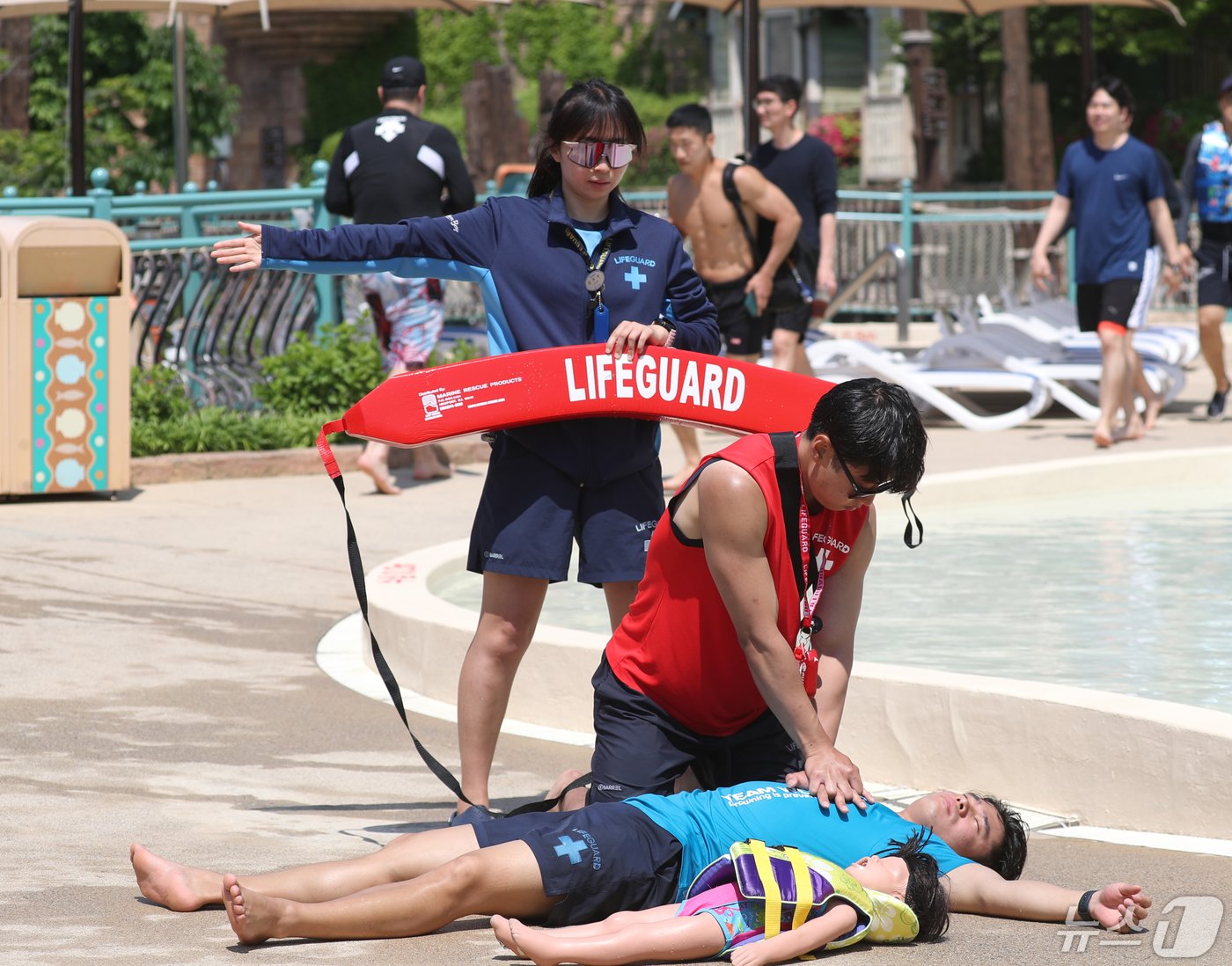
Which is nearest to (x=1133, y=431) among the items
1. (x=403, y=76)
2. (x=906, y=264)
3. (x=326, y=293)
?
(x=403, y=76)

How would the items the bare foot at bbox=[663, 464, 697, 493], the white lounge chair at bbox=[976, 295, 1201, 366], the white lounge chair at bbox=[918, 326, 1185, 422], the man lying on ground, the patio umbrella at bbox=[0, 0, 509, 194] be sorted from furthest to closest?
1. the patio umbrella at bbox=[0, 0, 509, 194]
2. the white lounge chair at bbox=[976, 295, 1201, 366]
3. the white lounge chair at bbox=[918, 326, 1185, 422]
4. the bare foot at bbox=[663, 464, 697, 493]
5. the man lying on ground

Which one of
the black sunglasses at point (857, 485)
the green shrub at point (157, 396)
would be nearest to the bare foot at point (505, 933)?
the black sunglasses at point (857, 485)

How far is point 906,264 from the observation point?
1605 cm

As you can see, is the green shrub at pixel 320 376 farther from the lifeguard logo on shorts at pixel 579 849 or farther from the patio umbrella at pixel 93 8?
the lifeguard logo on shorts at pixel 579 849

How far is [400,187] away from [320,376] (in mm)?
1885

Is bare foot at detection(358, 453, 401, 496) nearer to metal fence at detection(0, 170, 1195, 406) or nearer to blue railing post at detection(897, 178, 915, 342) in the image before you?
metal fence at detection(0, 170, 1195, 406)

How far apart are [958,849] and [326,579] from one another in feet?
13.9

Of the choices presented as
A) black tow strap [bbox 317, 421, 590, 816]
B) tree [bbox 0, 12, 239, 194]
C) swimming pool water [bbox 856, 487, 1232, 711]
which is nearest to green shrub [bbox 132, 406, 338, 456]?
swimming pool water [bbox 856, 487, 1232, 711]

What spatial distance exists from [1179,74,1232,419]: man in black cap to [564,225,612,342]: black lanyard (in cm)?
775

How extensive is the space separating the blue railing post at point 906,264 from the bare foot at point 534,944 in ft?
38.9

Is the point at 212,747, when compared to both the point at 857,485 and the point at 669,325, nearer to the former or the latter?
the point at 669,325

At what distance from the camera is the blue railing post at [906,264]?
1700 cm

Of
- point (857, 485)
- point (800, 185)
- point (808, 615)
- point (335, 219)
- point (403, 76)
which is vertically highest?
point (403, 76)

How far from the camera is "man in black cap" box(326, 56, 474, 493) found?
973cm
